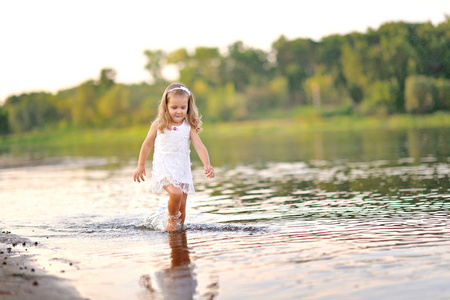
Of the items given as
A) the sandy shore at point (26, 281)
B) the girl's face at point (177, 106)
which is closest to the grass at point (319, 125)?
the girl's face at point (177, 106)

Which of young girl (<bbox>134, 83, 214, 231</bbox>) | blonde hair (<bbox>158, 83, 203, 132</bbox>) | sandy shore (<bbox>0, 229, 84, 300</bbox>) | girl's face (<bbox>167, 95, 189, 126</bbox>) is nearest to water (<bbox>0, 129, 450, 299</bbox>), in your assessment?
sandy shore (<bbox>0, 229, 84, 300</bbox>)

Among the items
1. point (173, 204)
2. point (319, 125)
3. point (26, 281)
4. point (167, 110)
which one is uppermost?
point (167, 110)

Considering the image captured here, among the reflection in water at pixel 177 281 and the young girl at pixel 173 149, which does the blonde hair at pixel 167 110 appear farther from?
the reflection in water at pixel 177 281

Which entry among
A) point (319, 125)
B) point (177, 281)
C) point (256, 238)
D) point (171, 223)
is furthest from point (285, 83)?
point (177, 281)

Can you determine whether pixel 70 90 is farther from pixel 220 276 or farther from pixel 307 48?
pixel 220 276

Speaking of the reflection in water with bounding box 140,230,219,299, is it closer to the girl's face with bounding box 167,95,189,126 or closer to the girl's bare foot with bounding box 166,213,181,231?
the girl's bare foot with bounding box 166,213,181,231

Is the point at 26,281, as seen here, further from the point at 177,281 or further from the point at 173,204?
the point at 173,204

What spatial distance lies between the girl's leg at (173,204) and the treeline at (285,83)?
2507 inches

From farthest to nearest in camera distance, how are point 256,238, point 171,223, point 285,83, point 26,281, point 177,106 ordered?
point 285,83, point 171,223, point 177,106, point 256,238, point 26,281

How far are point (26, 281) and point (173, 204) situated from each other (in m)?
2.98

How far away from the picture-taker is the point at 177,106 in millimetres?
8281

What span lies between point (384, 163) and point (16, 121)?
9252cm

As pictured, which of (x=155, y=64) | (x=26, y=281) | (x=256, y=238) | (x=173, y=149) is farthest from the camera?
(x=155, y=64)

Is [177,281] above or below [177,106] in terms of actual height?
below
